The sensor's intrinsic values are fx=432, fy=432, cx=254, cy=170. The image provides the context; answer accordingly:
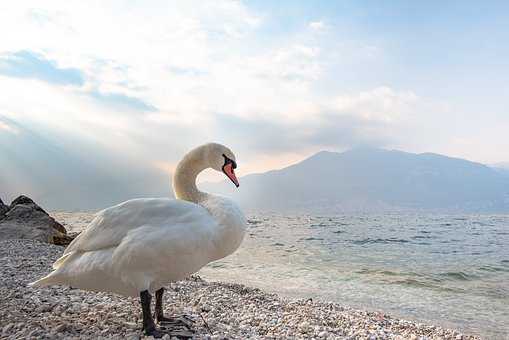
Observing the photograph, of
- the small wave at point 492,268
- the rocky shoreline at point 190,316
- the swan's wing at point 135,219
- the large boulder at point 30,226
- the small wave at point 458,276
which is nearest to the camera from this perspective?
the swan's wing at point 135,219

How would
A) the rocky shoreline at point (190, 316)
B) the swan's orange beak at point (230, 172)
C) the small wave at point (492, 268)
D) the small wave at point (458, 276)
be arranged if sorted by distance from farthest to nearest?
the small wave at point (492, 268), the small wave at point (458, 276), the swan's orange beak at point (230, 172), the rocky shoreline at point (190, 316)

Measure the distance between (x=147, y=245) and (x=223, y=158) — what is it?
5.28 ft

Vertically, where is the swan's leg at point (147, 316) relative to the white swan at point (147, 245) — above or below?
below

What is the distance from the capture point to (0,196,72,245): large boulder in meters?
15.4

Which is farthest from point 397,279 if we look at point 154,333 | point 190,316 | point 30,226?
point 30,226

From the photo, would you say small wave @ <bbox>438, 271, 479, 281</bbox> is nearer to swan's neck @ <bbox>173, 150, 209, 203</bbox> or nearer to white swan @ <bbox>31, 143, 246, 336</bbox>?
swan's neck @ <bbox>173, 150, 209, 203</bbox>

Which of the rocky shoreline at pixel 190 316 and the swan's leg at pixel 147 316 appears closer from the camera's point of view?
the swan's leg at pixel 147 316

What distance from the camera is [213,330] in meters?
5.52

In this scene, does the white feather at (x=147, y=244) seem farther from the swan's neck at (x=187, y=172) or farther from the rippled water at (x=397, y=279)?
the rippled water at (x=397, y=279)

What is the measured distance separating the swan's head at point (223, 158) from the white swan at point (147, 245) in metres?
0.53

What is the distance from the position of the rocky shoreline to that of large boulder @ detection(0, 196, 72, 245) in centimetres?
586

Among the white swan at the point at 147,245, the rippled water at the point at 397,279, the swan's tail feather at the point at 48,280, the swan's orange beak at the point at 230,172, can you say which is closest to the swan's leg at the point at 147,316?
the white swan at the point at 147,245

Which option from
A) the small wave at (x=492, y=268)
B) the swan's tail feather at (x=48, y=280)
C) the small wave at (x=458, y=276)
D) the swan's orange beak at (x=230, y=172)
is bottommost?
the small wave at (x=492, y=268)

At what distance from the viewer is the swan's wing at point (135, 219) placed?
4.63 metres
